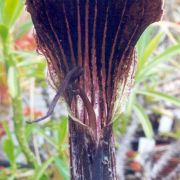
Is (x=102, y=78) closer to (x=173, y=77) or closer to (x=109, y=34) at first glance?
(x=109, y=34)

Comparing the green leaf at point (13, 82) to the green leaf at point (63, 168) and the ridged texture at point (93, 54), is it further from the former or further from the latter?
the ridged texture at point (93, 54)

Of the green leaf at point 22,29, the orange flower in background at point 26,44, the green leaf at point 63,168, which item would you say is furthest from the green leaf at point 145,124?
the orange flower in background at point 26,44

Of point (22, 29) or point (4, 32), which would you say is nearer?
point (4, 32)

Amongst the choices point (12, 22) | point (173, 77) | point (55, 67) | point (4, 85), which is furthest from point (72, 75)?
point (173, 77)

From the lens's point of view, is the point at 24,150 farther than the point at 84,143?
Yes

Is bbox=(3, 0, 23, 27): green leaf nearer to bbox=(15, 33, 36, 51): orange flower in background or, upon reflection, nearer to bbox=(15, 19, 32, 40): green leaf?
bbox=(15, 19, 32, 40): green leaf

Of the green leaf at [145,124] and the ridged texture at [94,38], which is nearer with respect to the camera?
the ridged texture at [94,38]

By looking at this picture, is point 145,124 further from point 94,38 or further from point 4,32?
point 94,38

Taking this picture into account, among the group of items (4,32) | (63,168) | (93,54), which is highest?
(4,32)

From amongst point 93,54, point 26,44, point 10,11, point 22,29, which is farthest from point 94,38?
point 26,44
